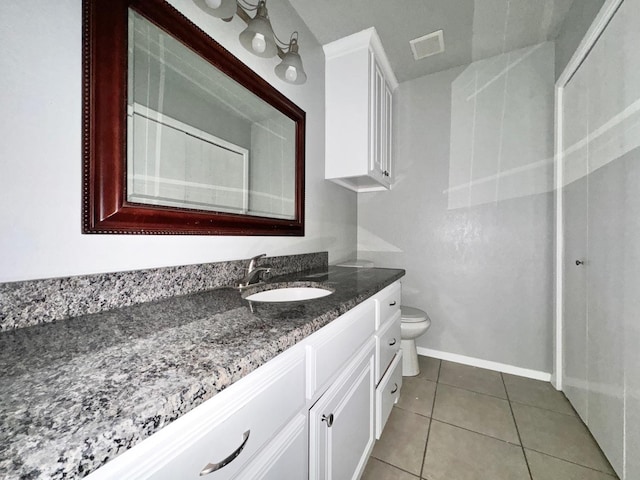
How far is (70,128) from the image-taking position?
66 cm

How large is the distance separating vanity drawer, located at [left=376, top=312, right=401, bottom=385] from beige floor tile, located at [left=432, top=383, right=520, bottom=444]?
0.50m

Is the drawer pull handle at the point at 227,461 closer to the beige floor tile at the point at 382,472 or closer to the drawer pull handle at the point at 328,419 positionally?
the drawer pull handle at the point at 328,419

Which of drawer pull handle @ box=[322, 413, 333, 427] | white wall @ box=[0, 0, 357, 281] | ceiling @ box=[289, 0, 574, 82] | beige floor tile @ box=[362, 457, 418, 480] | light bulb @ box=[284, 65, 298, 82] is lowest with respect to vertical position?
beige floor tile @ box=[362, 457, 418, 480]

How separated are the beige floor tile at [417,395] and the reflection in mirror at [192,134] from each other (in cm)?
142

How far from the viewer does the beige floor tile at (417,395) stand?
5.13ft

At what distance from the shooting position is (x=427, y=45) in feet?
6.10

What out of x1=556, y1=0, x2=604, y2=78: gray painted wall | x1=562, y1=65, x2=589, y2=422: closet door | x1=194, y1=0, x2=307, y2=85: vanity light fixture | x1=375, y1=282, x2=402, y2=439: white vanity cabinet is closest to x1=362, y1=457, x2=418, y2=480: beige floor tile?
x1=375, y1=282, x2=402, y2=439: white vanity cabinet

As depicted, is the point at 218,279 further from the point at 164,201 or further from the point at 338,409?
the point at 338,409

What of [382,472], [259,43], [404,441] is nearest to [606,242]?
[404,441]

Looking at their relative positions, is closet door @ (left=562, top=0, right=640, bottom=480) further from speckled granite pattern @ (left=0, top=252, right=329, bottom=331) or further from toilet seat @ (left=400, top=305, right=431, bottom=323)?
speckled granite pattern @ (left=0, top=252, right=329, bottom=331)

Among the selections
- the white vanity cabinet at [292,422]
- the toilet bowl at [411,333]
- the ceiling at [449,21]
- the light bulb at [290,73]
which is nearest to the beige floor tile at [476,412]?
the toilet bowl at [411,333]

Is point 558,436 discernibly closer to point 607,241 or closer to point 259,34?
point 607,241

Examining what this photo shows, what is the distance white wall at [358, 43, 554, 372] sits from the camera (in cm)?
186

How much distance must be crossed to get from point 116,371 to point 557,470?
5.78 feet
